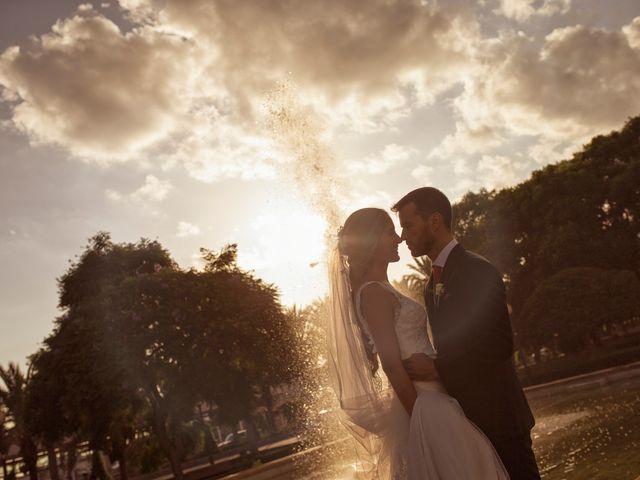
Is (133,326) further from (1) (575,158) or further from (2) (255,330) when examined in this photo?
(1) (575,158)

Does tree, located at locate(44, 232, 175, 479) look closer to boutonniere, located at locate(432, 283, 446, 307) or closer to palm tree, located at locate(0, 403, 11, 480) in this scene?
palm tree, located at locate(0, 403, 11, 480)

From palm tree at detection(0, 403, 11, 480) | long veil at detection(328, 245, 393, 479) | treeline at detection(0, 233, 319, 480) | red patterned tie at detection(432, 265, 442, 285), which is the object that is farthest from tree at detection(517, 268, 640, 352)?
palm tree at detection(0, 403, 11, 480)

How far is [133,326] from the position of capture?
2823 centimetres

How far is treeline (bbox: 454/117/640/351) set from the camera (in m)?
35.8

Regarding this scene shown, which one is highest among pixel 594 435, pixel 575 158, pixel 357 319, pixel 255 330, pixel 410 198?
pixel 575 158

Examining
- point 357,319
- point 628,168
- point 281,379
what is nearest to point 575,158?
point 628,168

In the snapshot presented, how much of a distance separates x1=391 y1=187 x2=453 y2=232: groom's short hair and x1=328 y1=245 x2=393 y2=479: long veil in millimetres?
770

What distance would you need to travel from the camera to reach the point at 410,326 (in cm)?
389

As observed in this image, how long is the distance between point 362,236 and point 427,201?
0.51 meters

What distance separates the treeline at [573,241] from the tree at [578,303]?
0.06 metres

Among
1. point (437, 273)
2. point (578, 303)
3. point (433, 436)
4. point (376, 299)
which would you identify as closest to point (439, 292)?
point (437, 273)

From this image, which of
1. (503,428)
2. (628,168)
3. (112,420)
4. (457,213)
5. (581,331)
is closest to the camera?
(503,428)

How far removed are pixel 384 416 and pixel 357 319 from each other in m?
0.71

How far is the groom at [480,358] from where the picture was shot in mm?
3500
